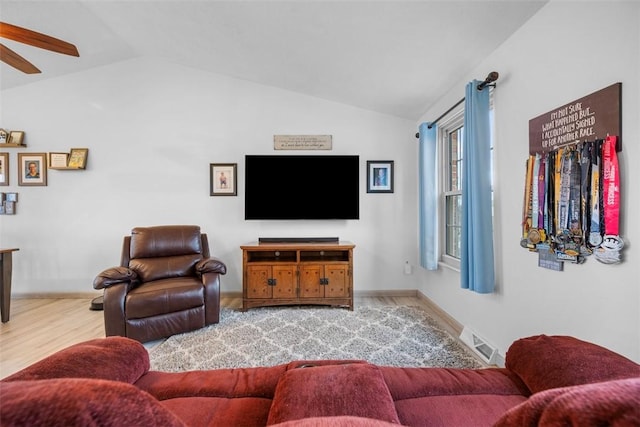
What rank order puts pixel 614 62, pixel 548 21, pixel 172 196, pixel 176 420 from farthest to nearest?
pixel 172 196
pixel 548 21
pixel 614 62
pixel 176 420

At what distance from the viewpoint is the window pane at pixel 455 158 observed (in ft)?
8.86

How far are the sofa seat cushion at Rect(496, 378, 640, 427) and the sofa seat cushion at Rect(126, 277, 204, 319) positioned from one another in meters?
2.48

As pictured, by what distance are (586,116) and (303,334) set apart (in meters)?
2.36

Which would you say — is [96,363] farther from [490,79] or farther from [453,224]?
[453,224]

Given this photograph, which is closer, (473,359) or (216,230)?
(473,359)

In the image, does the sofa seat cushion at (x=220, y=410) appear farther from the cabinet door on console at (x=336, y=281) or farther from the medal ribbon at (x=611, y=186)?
the cabinet door on console at (x=336, y=281)

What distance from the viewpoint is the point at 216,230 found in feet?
11.2

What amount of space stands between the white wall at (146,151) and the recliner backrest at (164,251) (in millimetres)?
512

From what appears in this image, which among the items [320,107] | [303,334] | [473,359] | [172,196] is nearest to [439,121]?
[320,107]

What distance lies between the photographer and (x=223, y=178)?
3379 millimetres

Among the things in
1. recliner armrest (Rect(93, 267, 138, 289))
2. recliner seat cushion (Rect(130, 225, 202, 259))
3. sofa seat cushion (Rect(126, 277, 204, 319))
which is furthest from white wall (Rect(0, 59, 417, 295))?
recliner armrest (Rect(93, 267, 138, 289))

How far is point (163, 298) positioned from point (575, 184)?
9.57ft

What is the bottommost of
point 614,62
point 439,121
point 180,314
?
point 180,314

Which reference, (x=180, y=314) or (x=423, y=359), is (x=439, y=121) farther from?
(x=180, y=314)
